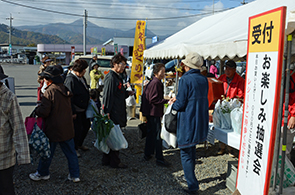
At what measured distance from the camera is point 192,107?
3162mm

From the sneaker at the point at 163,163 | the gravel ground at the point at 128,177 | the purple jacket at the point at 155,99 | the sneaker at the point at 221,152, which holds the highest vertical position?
the purple jacket at the point at 155,99

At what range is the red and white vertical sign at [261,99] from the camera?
7.18 ft

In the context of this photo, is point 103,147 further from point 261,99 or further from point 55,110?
point 261,99

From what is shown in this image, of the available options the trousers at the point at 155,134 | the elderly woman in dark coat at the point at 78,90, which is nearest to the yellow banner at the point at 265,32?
the trousers at the point at 155,134

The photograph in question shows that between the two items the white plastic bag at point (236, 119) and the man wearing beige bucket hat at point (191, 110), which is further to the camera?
the white plastic bag at point (236, 119)

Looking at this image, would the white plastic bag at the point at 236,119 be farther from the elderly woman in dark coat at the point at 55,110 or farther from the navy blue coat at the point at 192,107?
the elderly woman in dark coat at the point at 55,110

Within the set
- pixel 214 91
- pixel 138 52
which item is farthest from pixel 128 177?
pixel 138 52

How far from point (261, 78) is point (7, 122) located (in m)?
2.53

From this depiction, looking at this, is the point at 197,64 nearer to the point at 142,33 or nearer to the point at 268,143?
the point at 268,143

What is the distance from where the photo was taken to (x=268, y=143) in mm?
2273

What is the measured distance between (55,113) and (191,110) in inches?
71.2

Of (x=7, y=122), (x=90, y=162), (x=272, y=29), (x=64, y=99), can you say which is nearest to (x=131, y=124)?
(x=90, y=162)

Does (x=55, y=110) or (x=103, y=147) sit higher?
(x=55, y=110)

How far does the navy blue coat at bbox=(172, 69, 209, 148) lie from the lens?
3.16 meters
